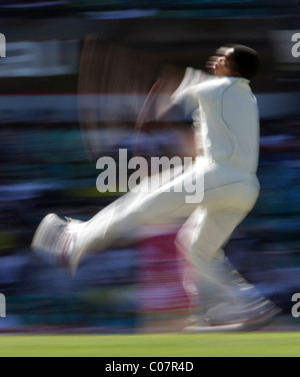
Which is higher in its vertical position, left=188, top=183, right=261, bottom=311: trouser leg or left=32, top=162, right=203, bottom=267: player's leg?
left=32, top=162, right=203, bottom=267: player's leg

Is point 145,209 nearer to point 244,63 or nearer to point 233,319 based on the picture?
point 233,319

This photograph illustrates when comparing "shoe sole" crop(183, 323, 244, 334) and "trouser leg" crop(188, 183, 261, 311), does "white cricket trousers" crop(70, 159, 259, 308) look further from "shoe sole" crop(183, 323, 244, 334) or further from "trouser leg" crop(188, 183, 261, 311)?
"shoe sole" crop(183, 323, 244, 334)

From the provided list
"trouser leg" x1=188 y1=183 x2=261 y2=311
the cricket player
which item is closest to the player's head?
the cricket player

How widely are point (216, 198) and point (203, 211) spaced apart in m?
0.16

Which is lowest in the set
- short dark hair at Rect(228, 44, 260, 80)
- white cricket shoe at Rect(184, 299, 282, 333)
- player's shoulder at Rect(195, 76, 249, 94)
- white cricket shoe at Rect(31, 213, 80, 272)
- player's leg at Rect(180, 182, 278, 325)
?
white cricket shoe at Rect(184, 299, 282, 333)

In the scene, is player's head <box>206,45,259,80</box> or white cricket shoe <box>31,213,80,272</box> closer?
player's head <box>206,45,259,80</box>

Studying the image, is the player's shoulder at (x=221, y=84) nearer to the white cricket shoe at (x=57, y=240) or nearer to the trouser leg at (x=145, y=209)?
the trouser leg at (x=145, y=209)

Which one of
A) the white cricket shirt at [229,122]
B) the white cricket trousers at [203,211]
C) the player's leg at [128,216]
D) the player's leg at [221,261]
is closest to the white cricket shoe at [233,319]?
the player's leg at [221,261]

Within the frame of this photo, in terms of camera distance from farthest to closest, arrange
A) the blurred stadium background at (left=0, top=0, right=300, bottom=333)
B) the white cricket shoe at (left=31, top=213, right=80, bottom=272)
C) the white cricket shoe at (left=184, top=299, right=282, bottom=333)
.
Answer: the blurred stadium background at (left=0, top=0, right=300, bottom=333)
the white cricket shoe at (left=31, top=213, right=80, bottom=272)
the white cricket shoe at (left=184, top=299, right=282, bottom=333)

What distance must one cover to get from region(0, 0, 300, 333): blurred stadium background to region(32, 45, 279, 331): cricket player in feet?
2.59

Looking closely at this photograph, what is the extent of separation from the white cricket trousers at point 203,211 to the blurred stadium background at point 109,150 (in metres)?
0.90

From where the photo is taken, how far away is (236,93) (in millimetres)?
5273

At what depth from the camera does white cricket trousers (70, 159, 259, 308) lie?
17.3ft

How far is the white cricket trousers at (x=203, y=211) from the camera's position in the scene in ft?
17.3
